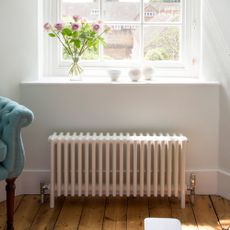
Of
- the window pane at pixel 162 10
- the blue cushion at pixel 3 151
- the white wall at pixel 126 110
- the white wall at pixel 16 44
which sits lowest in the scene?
the blue cushion at pixel 3 151

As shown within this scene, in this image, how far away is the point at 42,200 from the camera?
3.43 metres

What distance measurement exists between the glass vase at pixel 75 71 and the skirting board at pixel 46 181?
733 millimetres

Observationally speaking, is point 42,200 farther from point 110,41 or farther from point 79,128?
point 110,41

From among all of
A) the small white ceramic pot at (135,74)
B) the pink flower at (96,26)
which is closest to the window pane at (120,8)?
the pink flower at (96,26)

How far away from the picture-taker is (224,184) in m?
A: 3.54

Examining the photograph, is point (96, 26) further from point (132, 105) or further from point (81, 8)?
point (132, 105)

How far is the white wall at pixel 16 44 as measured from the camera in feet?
11.0

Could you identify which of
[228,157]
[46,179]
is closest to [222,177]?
[228,157]

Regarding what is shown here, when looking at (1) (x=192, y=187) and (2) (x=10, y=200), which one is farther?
(1) (x=192, y=187)

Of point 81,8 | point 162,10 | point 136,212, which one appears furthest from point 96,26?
point 136,212

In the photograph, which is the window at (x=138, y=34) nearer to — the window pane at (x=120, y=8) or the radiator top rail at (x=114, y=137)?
the window pane at (x=120, y=8)

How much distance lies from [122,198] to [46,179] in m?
0.58

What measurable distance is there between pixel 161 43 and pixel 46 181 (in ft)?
4.64

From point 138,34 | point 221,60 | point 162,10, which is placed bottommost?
point 221,60
